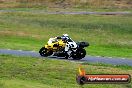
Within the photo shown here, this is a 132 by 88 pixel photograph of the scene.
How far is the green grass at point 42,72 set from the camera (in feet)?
68.7

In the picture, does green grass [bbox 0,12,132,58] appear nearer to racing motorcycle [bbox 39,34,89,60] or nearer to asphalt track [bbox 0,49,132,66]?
asphalt track [bbox 0,49,132,66]

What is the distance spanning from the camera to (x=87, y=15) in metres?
67.8

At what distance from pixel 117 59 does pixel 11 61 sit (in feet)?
29.2

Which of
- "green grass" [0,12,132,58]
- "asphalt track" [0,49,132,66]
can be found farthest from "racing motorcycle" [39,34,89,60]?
"green grass" [0,12,132,58]

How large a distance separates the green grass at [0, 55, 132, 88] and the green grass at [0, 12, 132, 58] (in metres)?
7.89

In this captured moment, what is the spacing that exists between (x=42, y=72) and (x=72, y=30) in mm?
28273

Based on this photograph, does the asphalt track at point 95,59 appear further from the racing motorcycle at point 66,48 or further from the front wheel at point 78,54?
the racing motorcycle at point 66,48

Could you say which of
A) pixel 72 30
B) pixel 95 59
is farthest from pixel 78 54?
pixel 72 30

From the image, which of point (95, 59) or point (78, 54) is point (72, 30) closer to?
point (95, 59)

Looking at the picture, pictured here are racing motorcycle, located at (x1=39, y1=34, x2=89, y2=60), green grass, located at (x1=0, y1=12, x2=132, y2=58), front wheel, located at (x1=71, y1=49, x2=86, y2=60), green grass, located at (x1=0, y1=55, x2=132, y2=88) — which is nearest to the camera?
green grass, located at (x1=0, y1=55, x2=132, y2=88)

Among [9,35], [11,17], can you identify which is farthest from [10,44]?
[11,17]

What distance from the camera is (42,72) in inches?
976

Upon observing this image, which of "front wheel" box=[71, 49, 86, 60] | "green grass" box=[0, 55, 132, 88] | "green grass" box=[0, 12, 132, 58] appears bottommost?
"green grass" box=[0, 12, 132, 58]

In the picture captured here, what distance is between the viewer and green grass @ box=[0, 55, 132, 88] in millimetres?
20938
